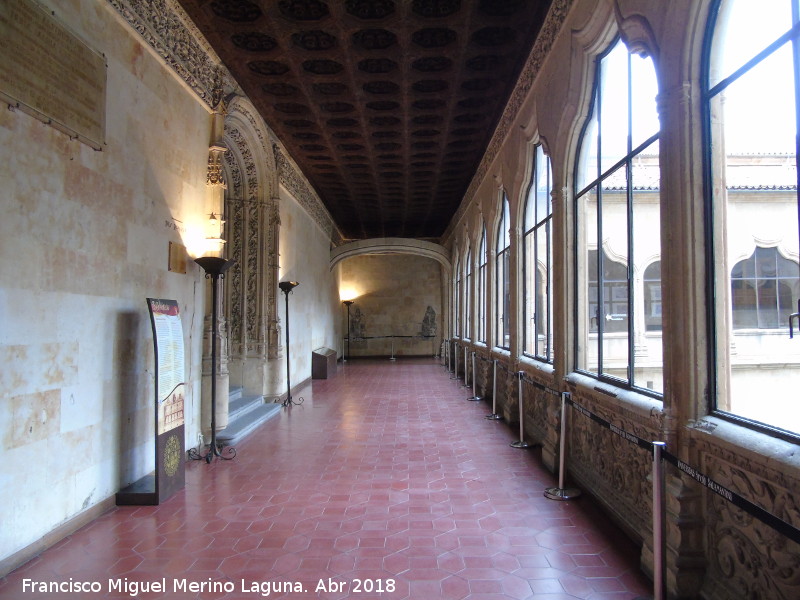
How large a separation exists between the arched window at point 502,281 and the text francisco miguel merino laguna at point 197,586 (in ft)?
21.7

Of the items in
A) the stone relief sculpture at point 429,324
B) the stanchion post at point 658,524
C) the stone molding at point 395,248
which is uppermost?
the stone molding at point 395,248

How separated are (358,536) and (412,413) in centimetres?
488

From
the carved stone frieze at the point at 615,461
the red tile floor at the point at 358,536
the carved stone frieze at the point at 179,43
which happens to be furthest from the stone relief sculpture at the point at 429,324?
the carved stone frieze at the point at 615,461

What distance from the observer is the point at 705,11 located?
2.73m

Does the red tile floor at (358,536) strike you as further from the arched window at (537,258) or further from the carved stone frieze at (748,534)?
the arched window at (537,258)

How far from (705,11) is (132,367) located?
4818mm

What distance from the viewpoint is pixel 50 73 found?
3.43m

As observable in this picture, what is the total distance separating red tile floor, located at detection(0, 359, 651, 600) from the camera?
2.93 meters

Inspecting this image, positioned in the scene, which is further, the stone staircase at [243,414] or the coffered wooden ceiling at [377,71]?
the stone staircase at [243,414]

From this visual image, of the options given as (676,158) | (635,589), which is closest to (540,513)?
(635,589)

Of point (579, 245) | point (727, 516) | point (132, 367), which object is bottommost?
point (727, 516)

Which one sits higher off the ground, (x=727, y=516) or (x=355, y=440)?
(x=727, y=516)

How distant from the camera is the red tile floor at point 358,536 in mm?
2928

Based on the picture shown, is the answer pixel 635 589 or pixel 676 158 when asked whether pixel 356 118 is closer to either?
pixel 676 158
